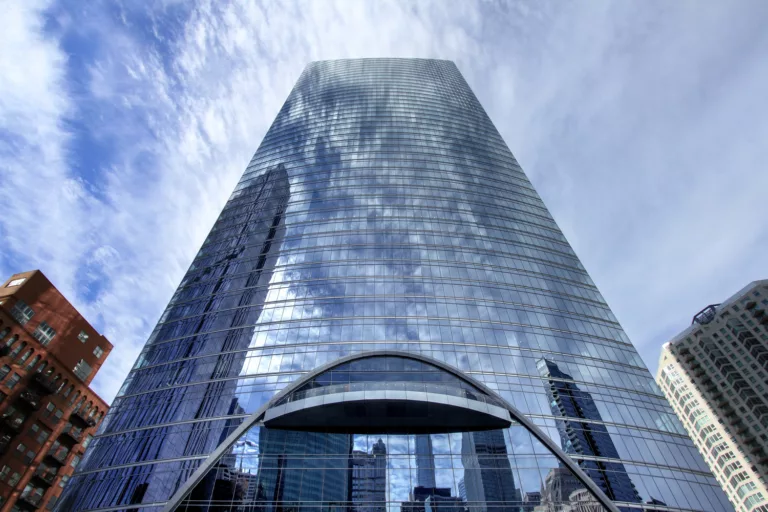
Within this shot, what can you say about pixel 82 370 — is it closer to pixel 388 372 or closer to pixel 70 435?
pixel 70 435

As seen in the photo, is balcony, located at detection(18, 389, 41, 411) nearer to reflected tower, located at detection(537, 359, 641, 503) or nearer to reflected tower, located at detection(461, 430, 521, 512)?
reflected tower, located at detection(461, 430, 521, 512)

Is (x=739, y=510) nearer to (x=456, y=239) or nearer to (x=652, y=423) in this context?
(x=652, y=423)

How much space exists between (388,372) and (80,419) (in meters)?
55.2

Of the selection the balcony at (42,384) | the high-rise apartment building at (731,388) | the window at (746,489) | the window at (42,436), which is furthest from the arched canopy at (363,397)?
the window at (746,489)

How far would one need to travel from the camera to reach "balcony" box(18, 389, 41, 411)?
55203mm

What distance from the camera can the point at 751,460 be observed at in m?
72.9

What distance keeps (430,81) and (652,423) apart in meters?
83.8

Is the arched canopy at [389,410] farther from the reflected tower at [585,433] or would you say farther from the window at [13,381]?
the window at [13,381]

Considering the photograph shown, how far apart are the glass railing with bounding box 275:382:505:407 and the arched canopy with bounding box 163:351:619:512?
89 mm

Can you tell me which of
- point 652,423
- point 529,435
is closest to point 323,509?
point 529,435

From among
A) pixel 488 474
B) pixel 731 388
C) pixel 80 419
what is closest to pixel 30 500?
pixel 80 419

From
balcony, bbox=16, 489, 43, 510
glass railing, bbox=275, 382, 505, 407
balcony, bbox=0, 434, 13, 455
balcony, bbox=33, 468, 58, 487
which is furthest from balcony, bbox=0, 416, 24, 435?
glass railing, bbox=275, 382, 505, 407

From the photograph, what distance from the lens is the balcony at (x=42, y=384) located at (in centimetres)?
5685

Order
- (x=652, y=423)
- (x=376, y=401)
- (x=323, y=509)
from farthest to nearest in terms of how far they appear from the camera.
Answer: (x=652, y=423)
(x=376, y=401)
(x=323, y=509)
